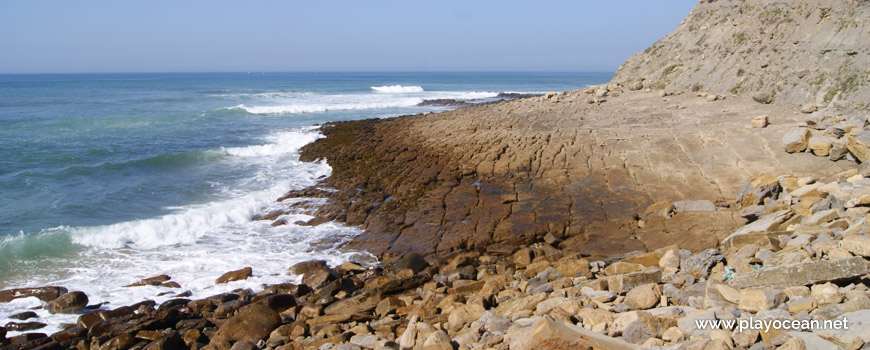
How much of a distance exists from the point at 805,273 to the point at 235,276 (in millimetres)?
8160

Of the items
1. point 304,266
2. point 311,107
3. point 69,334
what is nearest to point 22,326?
point 69,334

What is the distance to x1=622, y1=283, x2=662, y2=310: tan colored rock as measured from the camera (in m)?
6.02

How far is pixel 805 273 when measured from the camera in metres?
5.43

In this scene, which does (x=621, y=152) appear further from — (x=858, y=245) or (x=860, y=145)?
(x=858, y=245)

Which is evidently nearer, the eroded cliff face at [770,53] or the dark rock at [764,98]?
the eroded cliff face at [770,53]

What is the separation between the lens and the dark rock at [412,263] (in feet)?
30.6

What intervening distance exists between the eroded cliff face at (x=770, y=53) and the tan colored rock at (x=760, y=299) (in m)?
12.5

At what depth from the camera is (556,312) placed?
5.90 meters

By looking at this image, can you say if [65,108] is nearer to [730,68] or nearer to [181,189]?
[181,189]

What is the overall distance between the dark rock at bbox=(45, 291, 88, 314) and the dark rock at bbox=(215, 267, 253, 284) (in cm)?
196

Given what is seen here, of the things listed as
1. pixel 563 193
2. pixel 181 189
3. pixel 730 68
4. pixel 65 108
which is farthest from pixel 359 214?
pixel 65 108

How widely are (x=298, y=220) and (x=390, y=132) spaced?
1131 cm

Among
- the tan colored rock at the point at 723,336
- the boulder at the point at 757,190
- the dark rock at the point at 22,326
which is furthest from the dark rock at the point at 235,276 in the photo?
the boulder at the point at 757,190

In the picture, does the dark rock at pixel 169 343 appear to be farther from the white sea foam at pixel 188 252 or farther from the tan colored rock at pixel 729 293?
the tan colored rock at pixel 729 293
